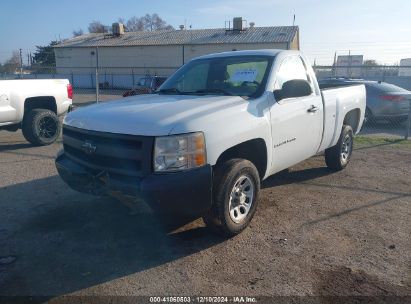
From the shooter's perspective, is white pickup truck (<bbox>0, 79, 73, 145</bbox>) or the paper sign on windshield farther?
white pickup truck (<bbox>0, 79, 73, 145</bbox>)

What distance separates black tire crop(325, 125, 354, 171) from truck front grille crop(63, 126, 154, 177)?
13.0ft

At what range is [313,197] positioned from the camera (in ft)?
17.3

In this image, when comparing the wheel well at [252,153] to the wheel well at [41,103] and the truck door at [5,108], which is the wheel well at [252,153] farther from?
the wheel well at [41,103]

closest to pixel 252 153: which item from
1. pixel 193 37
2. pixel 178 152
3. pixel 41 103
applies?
pixel 178 152

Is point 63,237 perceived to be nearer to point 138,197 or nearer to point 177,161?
point 138,197

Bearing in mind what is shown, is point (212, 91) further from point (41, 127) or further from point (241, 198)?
point (41, 127)

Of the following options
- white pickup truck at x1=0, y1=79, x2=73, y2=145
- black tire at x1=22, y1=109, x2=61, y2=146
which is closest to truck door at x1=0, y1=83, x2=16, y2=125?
white pickup truck at x1=0, y1=79, x2=73, y2=145

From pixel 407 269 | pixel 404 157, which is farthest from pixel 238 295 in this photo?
pixel 404 157

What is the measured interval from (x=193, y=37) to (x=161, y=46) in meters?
3.77

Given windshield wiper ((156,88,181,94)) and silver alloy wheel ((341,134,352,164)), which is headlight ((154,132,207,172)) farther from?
silver alloy wheel ((341,134,352,164))

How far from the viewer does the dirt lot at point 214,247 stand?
3172mm

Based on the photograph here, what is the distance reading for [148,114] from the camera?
11.7ft

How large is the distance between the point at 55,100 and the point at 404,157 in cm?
777

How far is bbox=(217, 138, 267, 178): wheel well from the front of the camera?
13.0 ft
